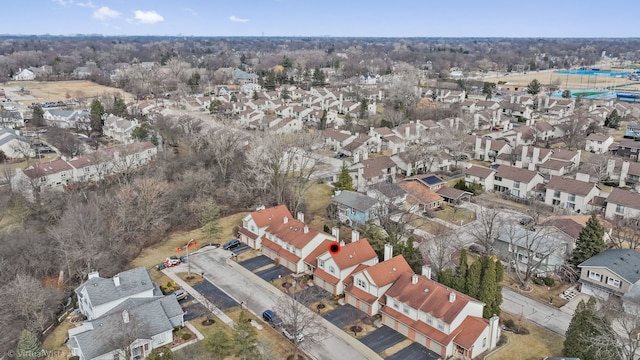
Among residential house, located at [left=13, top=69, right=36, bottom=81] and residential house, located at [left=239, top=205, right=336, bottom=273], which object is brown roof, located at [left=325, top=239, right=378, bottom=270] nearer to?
residential house, located at [left=239, top=205, right=336, bottom=273]

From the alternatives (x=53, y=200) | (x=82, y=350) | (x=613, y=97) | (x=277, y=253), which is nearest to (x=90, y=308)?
(x=82, y=350)

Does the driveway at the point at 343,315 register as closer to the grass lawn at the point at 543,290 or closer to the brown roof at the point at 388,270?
the brown roof at the point at 388,270

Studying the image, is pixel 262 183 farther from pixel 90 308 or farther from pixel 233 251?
pixel 90 308

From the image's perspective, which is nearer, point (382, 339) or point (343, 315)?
point (382, 339)

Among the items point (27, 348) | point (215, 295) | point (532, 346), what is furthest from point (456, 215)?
point (27, 348)

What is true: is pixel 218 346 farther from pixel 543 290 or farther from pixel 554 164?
pixel 554 164

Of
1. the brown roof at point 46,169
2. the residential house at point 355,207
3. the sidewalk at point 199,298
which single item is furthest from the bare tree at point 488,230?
the brown roof at point 46,169

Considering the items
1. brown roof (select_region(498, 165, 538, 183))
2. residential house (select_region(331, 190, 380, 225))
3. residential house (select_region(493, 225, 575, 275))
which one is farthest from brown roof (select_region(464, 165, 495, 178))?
residential house (select_region(331, 190, 380, 225))
